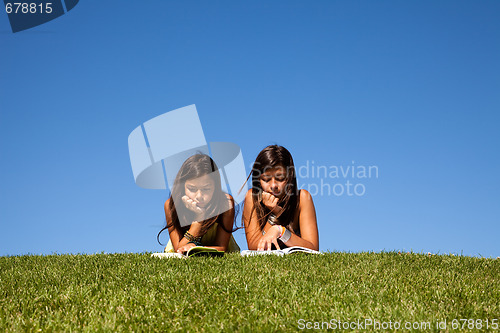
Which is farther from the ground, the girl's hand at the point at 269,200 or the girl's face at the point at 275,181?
the girl's face at the point at 275,181

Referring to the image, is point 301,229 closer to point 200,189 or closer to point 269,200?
point 269,200

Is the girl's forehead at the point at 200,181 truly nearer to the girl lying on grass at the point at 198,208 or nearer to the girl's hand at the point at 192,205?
the girl lying on grass at the point at 198,208

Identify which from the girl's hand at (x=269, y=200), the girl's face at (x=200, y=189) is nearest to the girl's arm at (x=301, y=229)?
the girl's hand at (x=269, y=200)

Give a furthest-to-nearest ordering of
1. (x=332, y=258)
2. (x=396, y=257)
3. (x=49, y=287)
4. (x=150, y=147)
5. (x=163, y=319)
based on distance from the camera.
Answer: (x=150, y=147) < (x=396, y=257) < (x=332, y=258) < (x=49, y=287) < (x=163, y=319)

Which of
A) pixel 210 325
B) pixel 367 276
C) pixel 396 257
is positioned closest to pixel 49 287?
pixel 210 325

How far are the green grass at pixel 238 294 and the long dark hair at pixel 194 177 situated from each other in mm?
1258

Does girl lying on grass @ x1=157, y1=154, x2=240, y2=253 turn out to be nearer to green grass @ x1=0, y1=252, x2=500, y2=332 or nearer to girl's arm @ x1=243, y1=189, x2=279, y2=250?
girl's arm @ x1=243, y1=189, x2=279, y2=250

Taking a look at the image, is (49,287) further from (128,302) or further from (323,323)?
(323,323)

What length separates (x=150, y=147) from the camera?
326 inches

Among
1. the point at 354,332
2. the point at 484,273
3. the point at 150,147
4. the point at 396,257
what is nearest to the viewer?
the point at 354,332

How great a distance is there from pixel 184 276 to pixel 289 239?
2.53m

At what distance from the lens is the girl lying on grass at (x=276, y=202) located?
7926 mm

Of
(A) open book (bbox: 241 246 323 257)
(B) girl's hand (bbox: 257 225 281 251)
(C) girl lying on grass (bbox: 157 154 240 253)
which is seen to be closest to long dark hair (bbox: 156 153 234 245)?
(C) girl lying on grass (bbox: 157 154 240 253)

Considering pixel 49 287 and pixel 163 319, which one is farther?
pixel 49 287
